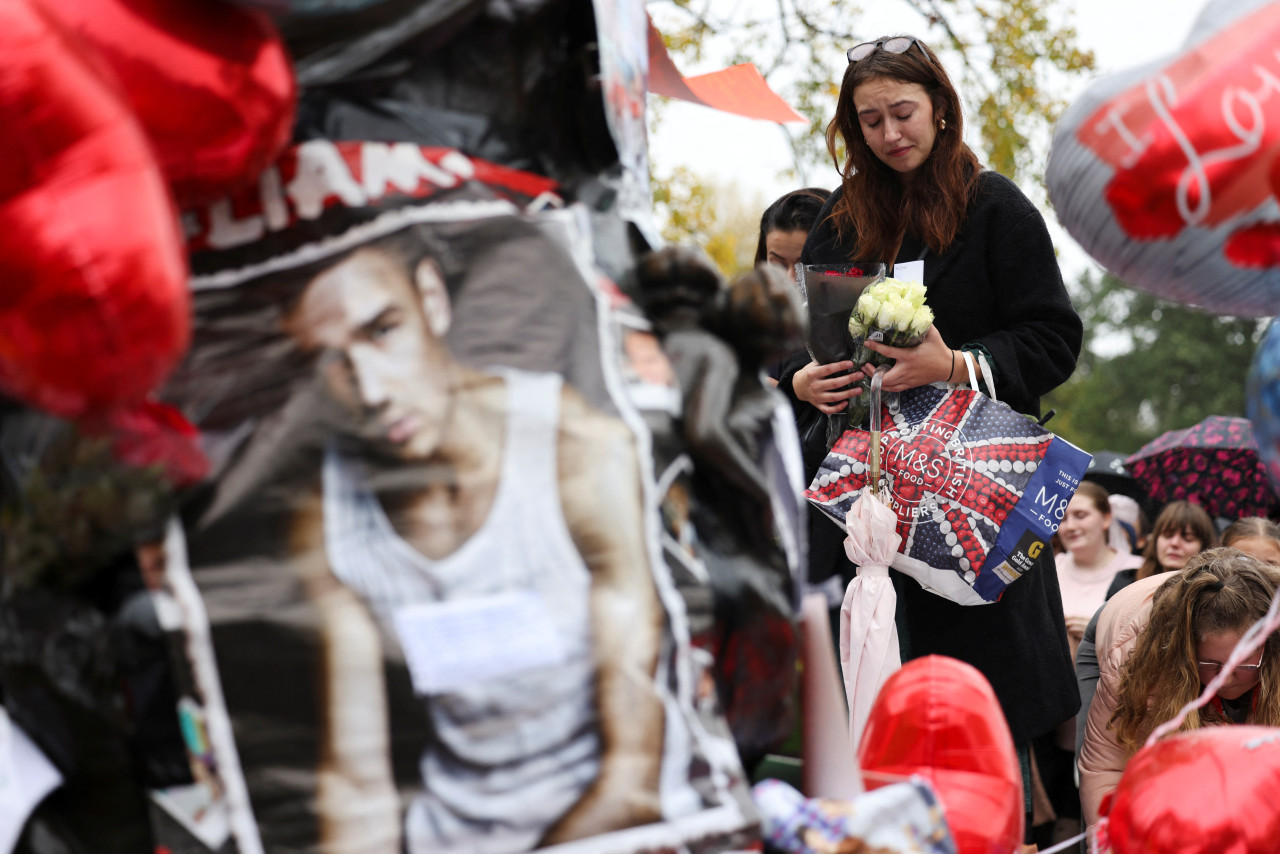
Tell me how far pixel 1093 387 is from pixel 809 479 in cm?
2628

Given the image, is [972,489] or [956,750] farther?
[972,489]

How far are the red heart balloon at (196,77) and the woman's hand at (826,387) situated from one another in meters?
1.50

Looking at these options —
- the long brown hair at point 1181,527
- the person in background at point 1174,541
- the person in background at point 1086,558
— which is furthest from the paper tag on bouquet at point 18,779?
the long brown hair at point 1181,527

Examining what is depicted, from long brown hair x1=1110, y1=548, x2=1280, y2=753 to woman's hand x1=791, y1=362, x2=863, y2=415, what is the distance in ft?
3.24

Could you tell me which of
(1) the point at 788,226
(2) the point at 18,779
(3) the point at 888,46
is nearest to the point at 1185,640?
(1) the point at 788,226

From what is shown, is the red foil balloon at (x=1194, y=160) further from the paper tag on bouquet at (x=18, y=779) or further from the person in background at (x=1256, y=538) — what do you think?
the person in background at (x=1256, y=538)

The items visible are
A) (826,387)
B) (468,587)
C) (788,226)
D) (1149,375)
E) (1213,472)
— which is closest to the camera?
(468,587)

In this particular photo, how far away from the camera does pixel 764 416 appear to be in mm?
1430

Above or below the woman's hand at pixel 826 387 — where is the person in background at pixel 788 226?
above

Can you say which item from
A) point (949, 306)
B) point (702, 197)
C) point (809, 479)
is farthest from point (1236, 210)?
point (702, 197)

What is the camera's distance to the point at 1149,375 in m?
26.1

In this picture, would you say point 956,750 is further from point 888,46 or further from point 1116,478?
point 1116,478

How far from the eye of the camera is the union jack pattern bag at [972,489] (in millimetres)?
2297

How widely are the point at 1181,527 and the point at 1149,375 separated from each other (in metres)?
22.4
